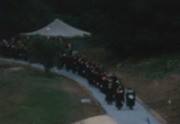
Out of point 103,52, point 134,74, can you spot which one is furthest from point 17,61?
point 134,74

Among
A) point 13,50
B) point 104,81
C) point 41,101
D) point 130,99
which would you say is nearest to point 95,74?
point 104,81

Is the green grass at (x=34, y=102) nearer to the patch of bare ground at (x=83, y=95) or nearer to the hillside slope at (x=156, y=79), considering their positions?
the patch of bare ground at (x=83, y=95)

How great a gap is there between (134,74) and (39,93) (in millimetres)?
8374

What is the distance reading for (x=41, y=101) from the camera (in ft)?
94.1

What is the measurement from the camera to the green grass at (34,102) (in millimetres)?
25047

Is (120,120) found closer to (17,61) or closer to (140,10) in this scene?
(140,10)

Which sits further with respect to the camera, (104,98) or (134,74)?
(134,74)

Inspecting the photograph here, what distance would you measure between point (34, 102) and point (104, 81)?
4.02 m

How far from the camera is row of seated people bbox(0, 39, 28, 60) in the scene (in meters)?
50.1

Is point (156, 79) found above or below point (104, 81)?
below

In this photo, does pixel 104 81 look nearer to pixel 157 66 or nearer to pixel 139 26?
pixel 157 66

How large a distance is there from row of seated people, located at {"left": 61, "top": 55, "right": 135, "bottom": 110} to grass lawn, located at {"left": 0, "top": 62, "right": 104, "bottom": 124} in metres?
0.81

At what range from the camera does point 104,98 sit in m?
30.0

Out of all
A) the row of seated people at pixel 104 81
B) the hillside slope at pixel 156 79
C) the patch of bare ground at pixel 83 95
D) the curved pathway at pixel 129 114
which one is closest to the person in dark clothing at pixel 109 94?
the row of seated people at pixel 104 81
